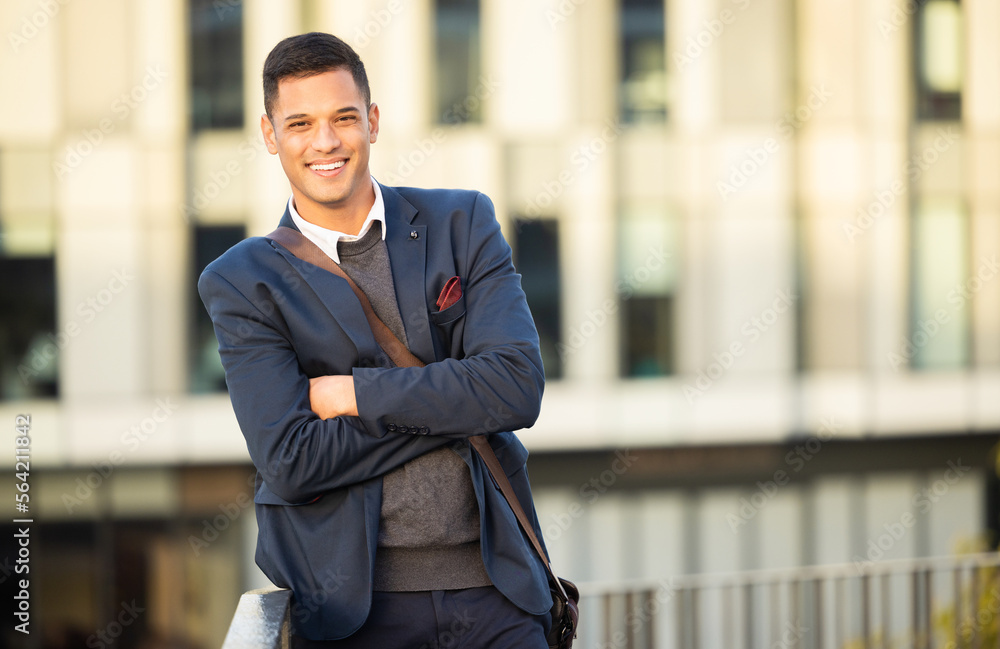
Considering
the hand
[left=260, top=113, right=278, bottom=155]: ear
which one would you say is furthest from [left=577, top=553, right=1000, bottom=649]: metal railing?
[left=260, top=113, right=278, bottom=155]: ear

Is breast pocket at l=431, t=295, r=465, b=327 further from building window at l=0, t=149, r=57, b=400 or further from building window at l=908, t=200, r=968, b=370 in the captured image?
building window at l=908, t=200, r=968, b=370

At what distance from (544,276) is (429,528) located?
10888 millimetres

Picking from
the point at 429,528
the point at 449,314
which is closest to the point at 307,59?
the point at 449,314

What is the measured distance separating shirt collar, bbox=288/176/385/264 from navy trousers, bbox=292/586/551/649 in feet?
2.70

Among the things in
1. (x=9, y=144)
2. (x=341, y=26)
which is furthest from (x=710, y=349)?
(x=9, y=144)

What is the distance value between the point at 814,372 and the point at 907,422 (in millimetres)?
1454

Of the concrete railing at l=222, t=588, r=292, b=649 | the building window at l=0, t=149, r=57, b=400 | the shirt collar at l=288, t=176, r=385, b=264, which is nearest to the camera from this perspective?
the concrete railing at l=222, t=588, r=292, b=649

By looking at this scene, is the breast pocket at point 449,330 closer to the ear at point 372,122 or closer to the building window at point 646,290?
the ear at point 372,122

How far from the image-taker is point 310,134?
8.18 feet

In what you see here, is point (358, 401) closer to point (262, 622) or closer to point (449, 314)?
point (449, 314)

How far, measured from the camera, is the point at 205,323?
12.6 metres

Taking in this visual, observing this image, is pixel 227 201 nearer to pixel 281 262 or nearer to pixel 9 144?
pixel 9 144

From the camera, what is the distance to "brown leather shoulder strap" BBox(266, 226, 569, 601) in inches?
96.9

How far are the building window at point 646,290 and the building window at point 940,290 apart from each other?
3.19m
